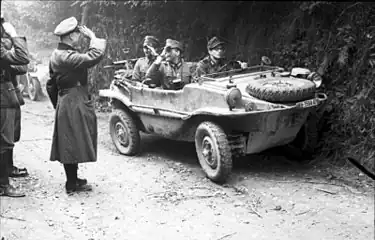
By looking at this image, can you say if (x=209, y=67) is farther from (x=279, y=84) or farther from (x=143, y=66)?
(x=279, y=84)

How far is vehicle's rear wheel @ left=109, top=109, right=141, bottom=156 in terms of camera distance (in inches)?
313

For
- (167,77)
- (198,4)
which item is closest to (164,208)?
(167,77)

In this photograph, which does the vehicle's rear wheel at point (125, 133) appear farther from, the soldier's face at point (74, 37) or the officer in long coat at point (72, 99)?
the soldier's face at point (74, 37)

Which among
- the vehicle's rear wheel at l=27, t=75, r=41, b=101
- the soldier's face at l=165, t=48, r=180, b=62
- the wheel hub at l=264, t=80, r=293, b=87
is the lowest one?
the vehicle's rear wheel at l=27, t=75, r=41, b=101

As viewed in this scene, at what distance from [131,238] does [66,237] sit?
65cm

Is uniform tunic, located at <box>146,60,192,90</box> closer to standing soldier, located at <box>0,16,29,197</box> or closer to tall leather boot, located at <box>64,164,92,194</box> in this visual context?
tall leather boot, located at <box>64,164,92,194</box>

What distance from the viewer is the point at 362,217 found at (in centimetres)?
519

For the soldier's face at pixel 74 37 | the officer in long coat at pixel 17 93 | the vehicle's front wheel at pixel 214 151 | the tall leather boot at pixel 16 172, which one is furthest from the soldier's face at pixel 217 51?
the tall leather boot at pixel 16 172

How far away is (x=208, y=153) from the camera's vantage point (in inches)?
259

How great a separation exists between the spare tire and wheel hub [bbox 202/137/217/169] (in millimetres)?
861

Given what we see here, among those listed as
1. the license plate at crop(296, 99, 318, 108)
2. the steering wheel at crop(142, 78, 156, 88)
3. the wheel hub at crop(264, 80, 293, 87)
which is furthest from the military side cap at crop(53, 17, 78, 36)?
the license plate at crop(296, 99, 318, 108)

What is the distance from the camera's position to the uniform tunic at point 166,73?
7688mm

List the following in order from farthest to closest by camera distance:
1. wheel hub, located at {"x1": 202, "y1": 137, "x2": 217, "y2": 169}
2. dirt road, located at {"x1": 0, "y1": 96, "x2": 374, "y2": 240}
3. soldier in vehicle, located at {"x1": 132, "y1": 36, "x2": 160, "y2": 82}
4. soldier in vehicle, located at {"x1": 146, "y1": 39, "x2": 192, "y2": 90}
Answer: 1. soldier in vehicle, located at {"x1": 132, "y1": 36, "x2": 160, "y2": 82}
2. soldier in vehicle, located at {"x1": 146, "y1": 39, "x2": 192, "y2": 90}
3. wheel hub, located at {"x1": 202, "y1": 137, "x2": 217, "y2": 169}
4. dirt road, located at {"x1": 0, "y1": 96, "x2": 374, "y2": 240}

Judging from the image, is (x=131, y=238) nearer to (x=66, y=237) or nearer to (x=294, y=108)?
(x=66, y=237)
